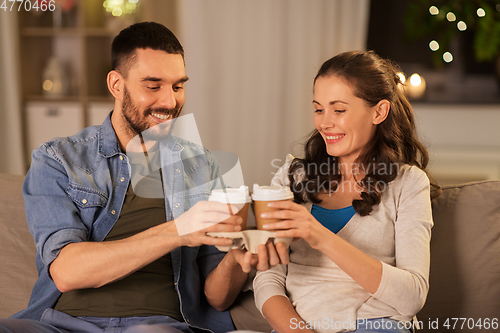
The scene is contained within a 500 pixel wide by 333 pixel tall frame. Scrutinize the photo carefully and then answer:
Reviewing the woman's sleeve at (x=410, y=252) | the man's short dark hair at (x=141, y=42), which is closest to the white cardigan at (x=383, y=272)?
the woman's sleeve at (x=410, y=252)

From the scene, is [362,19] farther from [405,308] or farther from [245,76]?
[405,308]

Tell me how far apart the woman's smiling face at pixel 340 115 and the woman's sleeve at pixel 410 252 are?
0.18 meters

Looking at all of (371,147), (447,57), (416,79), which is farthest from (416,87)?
(371,147)

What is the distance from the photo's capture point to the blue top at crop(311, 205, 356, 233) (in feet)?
3.92

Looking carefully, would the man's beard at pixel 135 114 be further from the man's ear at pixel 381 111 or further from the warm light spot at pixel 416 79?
the warm light spot at pixel 416 79

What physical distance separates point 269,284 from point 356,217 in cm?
30

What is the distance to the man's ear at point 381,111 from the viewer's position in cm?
126

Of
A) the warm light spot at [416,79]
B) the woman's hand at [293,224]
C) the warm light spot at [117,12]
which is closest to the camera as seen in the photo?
the woman's hand at [293,224]

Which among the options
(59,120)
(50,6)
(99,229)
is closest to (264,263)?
(99,229)

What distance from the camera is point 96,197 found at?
124 cm

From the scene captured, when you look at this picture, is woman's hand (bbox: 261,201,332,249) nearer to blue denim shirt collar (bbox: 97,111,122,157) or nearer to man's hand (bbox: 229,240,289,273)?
man's hand (bbox: 229,240,289,273)

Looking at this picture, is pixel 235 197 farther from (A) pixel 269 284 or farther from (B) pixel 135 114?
(B) pixel 135 114

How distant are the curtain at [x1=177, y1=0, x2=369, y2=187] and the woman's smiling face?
6.14 feet

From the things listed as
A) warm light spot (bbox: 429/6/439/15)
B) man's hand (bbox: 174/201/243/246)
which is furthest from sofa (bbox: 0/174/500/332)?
warm light spot (bbox: 429/6/439/15)
